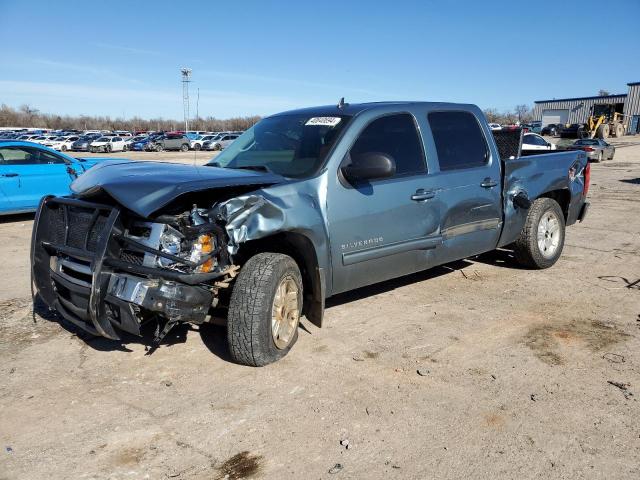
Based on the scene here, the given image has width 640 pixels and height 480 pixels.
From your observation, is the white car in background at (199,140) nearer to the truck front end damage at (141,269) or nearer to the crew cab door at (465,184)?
the crew cab door at (465,184)

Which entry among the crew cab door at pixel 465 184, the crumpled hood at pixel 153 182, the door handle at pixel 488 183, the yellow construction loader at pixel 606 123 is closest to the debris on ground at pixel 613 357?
the crew cab door at pixel 465 184

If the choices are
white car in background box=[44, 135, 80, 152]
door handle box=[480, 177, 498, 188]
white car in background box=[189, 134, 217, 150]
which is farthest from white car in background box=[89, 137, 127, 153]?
door handle box=[480, 177, 498, 188]

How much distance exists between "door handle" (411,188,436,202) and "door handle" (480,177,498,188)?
0.83 meters

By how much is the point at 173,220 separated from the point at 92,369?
4.33ft

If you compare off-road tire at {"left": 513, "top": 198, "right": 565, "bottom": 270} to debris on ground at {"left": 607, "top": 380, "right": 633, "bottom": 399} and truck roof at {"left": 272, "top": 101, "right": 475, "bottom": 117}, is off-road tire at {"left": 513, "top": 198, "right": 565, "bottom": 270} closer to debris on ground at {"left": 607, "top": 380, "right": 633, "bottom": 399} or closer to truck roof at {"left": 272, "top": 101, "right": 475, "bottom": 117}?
truck roof at {"left": 272, "top": 101, "right": 475, "bottom": 117}

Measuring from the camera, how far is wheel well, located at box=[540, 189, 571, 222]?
672cm

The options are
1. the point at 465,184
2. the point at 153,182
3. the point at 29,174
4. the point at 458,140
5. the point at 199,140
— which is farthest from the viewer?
the point at 199,140

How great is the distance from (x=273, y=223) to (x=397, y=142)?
161 cm

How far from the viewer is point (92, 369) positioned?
12.9 feet

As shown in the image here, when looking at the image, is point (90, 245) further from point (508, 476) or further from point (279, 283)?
point (508, 476)

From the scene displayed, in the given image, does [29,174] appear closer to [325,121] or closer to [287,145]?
[287,145]

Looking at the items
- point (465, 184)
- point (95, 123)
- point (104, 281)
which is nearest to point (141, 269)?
point (104, 281)

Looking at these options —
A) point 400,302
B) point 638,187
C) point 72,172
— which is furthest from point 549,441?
point 638,187

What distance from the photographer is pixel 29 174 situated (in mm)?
10117
